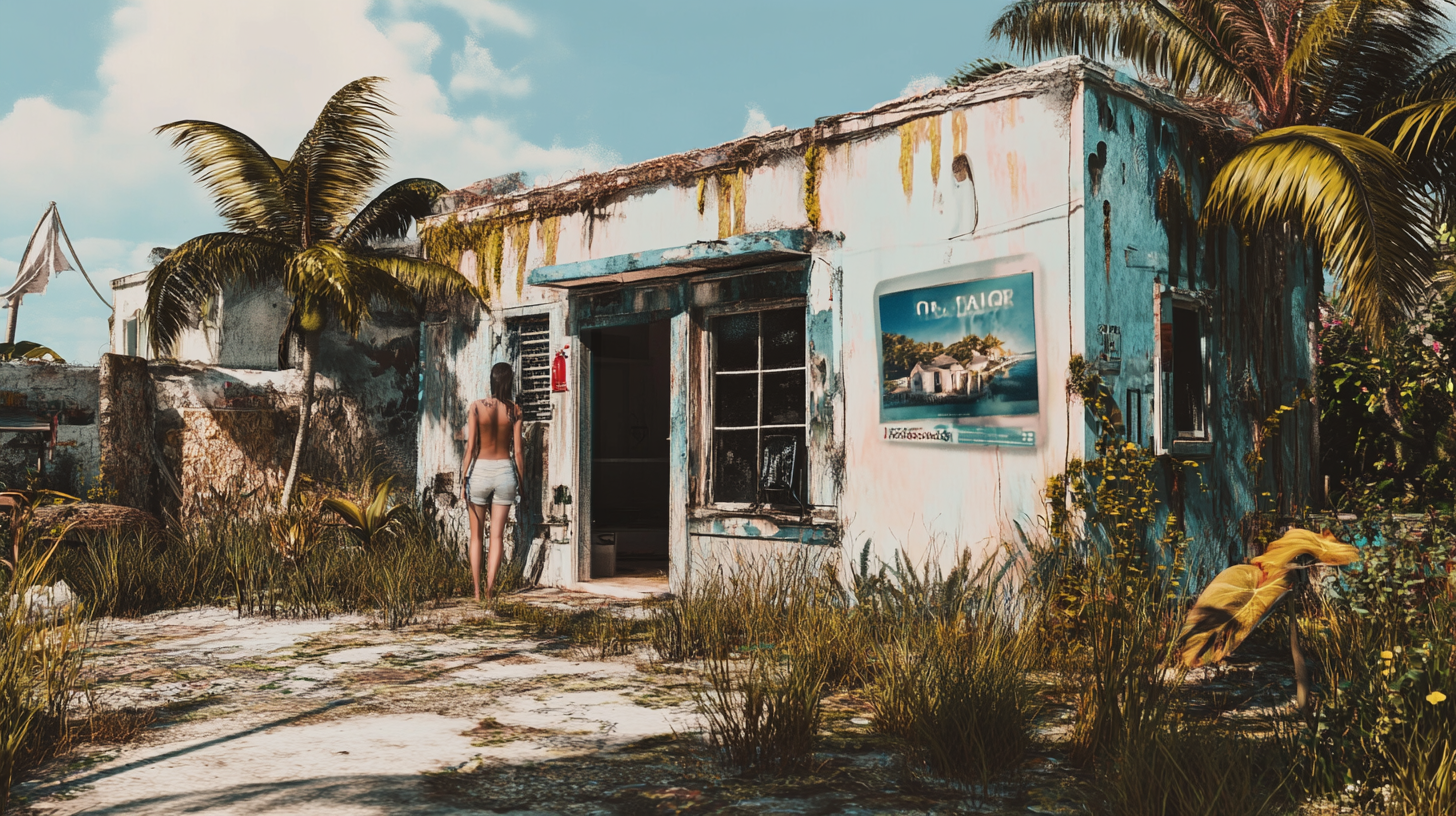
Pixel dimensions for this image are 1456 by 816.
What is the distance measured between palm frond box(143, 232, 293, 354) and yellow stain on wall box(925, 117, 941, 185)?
5.99m

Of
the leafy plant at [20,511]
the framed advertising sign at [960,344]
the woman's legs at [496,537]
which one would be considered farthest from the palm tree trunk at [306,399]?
the framed advertising sign at [960,344]

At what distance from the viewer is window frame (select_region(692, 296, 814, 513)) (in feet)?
23.1

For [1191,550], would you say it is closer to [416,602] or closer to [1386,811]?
[1386,811]

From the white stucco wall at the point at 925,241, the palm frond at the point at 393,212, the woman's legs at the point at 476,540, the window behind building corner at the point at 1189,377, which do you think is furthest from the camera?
the palm frond at the point at 393,212

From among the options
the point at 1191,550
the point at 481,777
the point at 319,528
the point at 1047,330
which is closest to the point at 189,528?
the point at 319,528

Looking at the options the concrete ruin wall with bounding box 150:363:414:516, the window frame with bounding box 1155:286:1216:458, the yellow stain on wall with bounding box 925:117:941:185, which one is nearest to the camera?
the window frame with bounding box 1155:286:1216:458

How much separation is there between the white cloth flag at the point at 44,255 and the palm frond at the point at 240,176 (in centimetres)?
903

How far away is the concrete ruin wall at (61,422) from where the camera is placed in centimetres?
953

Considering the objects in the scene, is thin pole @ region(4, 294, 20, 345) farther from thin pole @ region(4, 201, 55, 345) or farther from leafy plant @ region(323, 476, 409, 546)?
leafy plant @ region(323, 476, 409, 546)

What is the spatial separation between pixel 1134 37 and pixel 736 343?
4.93m

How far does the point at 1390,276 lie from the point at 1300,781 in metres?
→ 3.50

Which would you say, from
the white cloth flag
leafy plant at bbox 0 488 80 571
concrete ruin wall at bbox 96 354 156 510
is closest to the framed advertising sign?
leafy plant at bbox 0 488 80 571

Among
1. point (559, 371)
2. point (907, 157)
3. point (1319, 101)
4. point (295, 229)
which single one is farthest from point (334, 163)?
point (1319, 101)

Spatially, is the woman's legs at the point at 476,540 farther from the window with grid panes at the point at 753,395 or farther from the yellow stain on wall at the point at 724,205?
the yellow stain on wall at the point at 724,205
